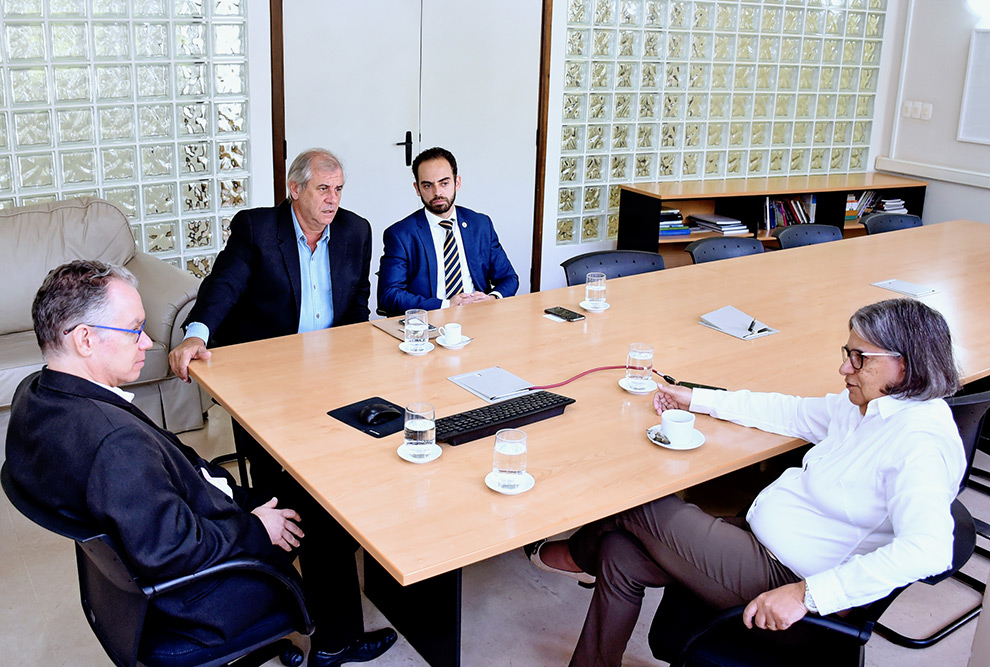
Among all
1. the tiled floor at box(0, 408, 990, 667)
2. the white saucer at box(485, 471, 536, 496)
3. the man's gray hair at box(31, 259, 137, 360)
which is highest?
the man's gray hair at box(31, 259, 137, 360)

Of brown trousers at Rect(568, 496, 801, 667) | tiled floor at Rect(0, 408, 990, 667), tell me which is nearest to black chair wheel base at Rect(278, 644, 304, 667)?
tiled floor at Rect(0, 408, 990, 667)

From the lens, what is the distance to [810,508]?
2260mm

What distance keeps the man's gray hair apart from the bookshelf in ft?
15.4

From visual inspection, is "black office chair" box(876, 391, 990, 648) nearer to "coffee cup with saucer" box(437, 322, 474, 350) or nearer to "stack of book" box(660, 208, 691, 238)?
"coffee cup with saucer" box(437, 322, 474, 350)

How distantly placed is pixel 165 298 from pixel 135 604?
2458mm

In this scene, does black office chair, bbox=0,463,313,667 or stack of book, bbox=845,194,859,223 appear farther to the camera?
stack of book, bbox=845,194,859,223

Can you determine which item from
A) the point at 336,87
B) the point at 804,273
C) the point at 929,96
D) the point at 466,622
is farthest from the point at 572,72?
the point at 466,622

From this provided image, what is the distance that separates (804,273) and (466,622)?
2471 mm

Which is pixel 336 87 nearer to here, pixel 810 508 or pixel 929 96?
pixel 810 508

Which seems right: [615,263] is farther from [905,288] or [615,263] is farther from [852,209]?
[852,209]

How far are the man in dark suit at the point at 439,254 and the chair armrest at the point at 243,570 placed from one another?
5.69 ft

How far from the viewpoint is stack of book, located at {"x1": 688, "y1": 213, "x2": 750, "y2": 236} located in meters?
6.73

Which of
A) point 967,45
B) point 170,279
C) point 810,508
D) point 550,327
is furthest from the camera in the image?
point 967,45

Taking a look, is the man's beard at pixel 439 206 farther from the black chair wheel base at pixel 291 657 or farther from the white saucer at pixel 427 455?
the black chair wheel base at pixel 291 657
